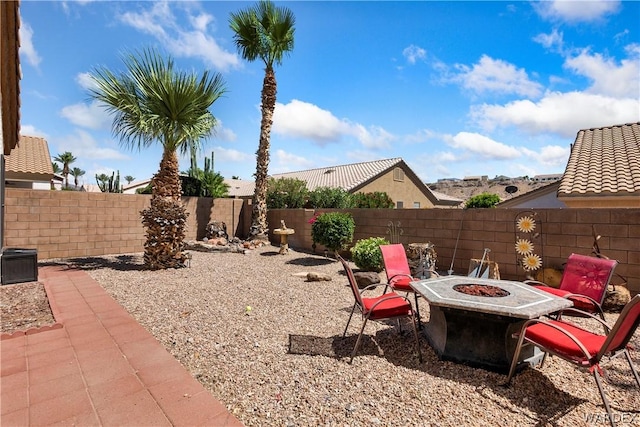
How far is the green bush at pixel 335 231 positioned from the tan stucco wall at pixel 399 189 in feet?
44.5

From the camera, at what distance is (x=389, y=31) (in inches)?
374

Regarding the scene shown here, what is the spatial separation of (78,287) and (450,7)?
1102 cm

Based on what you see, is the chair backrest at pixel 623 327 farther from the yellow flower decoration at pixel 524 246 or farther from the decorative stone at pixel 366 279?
the yellow flower decoration at pixel 524 246

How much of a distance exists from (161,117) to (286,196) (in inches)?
350

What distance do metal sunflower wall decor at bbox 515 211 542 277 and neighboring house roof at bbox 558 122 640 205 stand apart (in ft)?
7.28

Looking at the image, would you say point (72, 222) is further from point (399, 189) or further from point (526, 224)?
point (399, 189)

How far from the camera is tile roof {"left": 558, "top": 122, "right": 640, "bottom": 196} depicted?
7.96 metres

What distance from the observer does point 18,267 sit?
683 centimetres

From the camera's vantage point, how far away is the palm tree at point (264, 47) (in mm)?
13250

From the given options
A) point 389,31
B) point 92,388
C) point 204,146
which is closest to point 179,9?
point 204,146

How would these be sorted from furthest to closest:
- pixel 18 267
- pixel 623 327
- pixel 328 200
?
pixel 328 200, pixel 18 267, pixel 623 327

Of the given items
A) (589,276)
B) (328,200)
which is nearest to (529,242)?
(589,276)

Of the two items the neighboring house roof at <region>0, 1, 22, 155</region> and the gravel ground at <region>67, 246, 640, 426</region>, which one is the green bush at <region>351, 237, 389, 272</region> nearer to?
the gravel ground at <region>67, 246, 640, 426</region>

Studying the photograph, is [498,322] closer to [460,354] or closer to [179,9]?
[460,354]
